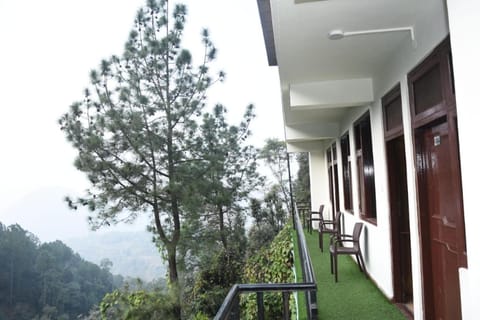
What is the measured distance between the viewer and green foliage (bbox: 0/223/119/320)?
1652 cm

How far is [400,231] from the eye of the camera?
3.74 meters

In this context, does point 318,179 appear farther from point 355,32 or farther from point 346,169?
point 355,32

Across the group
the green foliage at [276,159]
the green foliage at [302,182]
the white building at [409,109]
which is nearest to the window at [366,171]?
the white building at [409,109]

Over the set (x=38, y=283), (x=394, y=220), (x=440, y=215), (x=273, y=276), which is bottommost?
(x=38, y=283)

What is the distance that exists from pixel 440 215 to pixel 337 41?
5.17 feet

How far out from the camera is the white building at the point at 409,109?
1.67 m

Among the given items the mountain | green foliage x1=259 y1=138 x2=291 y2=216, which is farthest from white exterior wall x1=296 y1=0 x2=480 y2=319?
green foliage x1=259 y1=138 x2=291 y2=216

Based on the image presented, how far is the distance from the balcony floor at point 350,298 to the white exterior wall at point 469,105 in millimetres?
2012

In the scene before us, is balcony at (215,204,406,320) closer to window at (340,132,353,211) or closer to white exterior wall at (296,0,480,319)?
white exterior wall at (296,0,480,319)

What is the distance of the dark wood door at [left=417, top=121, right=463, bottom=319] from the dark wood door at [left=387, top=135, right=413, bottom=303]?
850 mm

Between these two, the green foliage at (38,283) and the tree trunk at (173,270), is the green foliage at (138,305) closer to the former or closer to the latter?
the tree trunk at (173,270)

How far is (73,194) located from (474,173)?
1246 cm

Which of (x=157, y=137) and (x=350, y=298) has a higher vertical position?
(x=157, y=137)

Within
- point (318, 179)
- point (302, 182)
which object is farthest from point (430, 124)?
point (302, 182)
